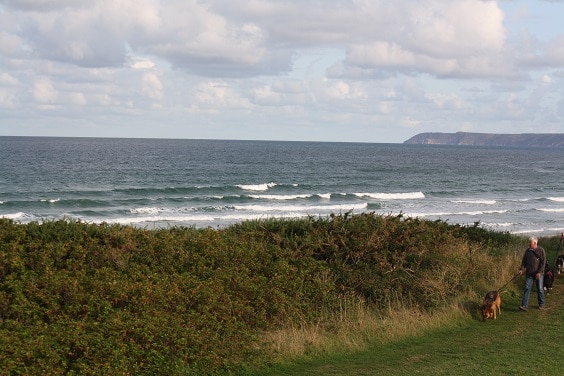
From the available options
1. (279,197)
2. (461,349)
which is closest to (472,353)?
(461,349)

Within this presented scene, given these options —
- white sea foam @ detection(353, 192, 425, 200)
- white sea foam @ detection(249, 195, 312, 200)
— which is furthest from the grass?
white sea foam @ detection(353, 192, 425, 200)

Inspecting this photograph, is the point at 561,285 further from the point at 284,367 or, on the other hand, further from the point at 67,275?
the point at 67,275

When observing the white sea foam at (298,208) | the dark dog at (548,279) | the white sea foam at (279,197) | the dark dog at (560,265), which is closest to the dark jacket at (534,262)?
the dark dog at (548,279)

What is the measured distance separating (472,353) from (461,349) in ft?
1.07

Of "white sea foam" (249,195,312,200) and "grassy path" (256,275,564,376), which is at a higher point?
"grassy path" (256,275,564,376)

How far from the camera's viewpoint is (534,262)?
1495cm

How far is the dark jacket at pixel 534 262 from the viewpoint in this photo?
14906mm

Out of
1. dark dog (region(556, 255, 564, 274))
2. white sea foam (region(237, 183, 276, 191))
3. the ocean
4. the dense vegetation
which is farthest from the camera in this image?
white sea foam (region(237, 183, 276, 191))

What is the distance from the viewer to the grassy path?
10984mm

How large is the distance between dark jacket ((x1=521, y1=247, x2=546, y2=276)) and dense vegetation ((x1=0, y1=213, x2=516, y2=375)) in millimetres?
1638

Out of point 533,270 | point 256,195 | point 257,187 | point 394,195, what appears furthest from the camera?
point 257,187

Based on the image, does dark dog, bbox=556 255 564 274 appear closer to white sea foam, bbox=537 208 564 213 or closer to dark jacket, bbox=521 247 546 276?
dark jacket, bbox=521 247 546 276

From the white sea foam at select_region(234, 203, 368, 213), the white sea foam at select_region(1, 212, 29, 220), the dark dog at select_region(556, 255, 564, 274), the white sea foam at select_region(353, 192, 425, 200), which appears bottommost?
the white sea foam at select_region(1, 212, 29, 220)

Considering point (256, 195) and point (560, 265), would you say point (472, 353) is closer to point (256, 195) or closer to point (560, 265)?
point (560, 265)
